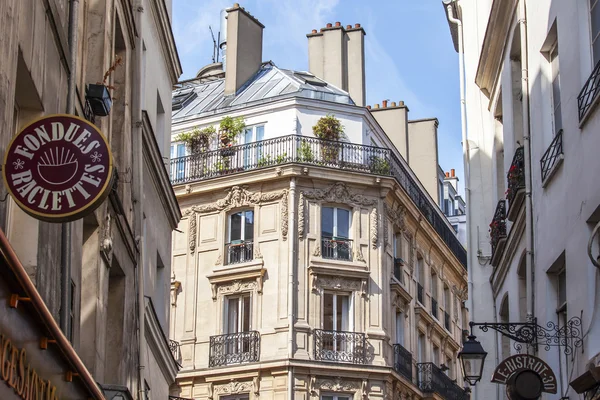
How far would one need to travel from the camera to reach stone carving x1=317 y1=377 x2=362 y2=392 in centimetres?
3344

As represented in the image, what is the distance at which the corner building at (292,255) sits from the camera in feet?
111

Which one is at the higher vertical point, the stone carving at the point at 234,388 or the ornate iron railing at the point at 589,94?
the ornate iron railing at the point at 589,94

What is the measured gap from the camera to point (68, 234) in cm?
1159

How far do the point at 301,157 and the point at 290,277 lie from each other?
388 centimetres

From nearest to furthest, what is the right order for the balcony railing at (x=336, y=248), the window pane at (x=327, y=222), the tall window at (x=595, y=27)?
1. the tall window at (x=595, y=27)
2. the balcony railing at (x=336, y=248)
3. the window pane at (x=327, y=222)

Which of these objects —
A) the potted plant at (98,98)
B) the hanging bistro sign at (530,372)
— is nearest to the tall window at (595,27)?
the hanging bistro sign at (530,372)

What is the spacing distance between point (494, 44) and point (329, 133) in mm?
16857

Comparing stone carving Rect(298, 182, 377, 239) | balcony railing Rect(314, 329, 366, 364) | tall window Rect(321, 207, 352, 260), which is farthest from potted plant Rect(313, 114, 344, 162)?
balcony railing Rect(314, 329, 366, 364)

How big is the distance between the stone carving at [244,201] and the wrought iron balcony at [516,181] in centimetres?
1728

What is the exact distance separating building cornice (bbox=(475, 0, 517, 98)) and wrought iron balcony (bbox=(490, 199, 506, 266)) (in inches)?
103

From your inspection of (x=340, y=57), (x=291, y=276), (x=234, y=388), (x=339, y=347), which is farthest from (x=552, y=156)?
(x=340, y=57)

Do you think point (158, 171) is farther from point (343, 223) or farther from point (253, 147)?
point (253, 147)

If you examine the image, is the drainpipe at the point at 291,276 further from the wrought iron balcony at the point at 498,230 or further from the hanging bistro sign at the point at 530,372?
the hanging bistro sign at the point at 530,372

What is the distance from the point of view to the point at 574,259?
1327 centimetres
